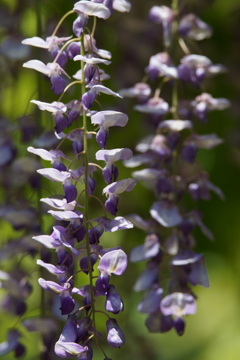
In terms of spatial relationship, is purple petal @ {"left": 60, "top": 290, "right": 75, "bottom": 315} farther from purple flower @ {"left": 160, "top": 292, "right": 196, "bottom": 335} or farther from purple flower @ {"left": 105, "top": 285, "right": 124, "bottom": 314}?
purple flower @ {"left": 160, "top": 292, "right": 196, "bottom": 335}

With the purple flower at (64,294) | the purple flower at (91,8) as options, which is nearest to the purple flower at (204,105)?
the purple flower at (91,8)

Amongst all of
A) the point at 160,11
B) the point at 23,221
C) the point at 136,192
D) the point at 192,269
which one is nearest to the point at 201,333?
the point at 136,192

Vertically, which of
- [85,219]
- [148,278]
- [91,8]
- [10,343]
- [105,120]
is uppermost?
[91,8]

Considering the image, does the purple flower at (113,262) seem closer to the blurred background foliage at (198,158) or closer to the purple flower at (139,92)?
the purple flower at (139,92)

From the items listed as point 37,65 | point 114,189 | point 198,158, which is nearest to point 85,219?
point 114,189

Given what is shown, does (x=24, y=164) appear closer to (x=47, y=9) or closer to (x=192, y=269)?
(x=192, y=269)

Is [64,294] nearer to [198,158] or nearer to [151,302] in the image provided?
[151,302]

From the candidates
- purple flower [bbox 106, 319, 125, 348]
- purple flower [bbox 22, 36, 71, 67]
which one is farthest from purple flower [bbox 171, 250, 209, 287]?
purple flower [bbox 22, 36, 71, 67]

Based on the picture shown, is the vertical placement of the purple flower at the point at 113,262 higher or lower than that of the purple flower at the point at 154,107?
lower

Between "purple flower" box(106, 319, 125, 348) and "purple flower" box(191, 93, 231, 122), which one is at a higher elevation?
"purple flower" box(191, 93, 231, 122)
